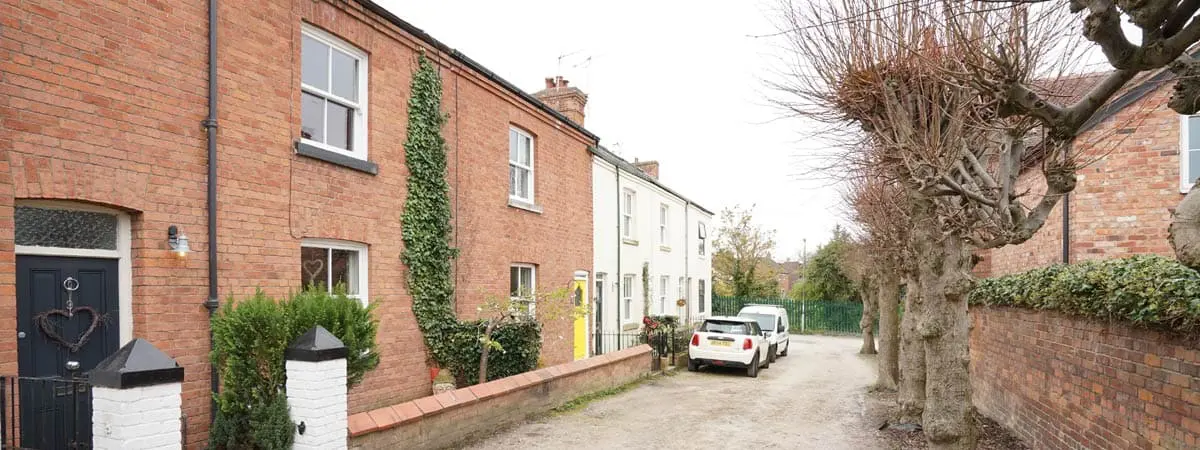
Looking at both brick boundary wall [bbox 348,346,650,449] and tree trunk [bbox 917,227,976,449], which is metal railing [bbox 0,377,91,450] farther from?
tree trunk [bbox 917,227,976,449]

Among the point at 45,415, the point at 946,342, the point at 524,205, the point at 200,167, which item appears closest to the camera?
the point at 45,415

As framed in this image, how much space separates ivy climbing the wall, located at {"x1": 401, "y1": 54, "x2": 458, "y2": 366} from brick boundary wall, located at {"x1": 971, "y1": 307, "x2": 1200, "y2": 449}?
25.0 feet

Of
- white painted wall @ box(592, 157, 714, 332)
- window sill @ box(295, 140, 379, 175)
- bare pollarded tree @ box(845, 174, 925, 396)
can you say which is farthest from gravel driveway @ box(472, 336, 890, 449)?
window sill @ box(295, 140, 379, 175)

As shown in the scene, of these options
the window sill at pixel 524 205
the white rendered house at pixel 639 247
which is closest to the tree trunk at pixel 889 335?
the white rendered house at pixel 639 247

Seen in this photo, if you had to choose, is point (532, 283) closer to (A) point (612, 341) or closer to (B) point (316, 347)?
(A) point (612, 341)

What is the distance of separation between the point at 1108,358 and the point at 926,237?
1.95 meters

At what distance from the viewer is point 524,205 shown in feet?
41.9

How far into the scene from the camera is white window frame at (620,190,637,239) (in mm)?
18578

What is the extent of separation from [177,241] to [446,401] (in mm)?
3290

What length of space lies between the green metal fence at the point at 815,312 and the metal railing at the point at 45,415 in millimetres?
31303

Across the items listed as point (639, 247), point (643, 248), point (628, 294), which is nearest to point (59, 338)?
point (628, 294)

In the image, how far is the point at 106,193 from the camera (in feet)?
18.8

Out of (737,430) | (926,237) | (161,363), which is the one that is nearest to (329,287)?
(161,363)

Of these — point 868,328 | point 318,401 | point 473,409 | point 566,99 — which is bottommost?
point 868,328
